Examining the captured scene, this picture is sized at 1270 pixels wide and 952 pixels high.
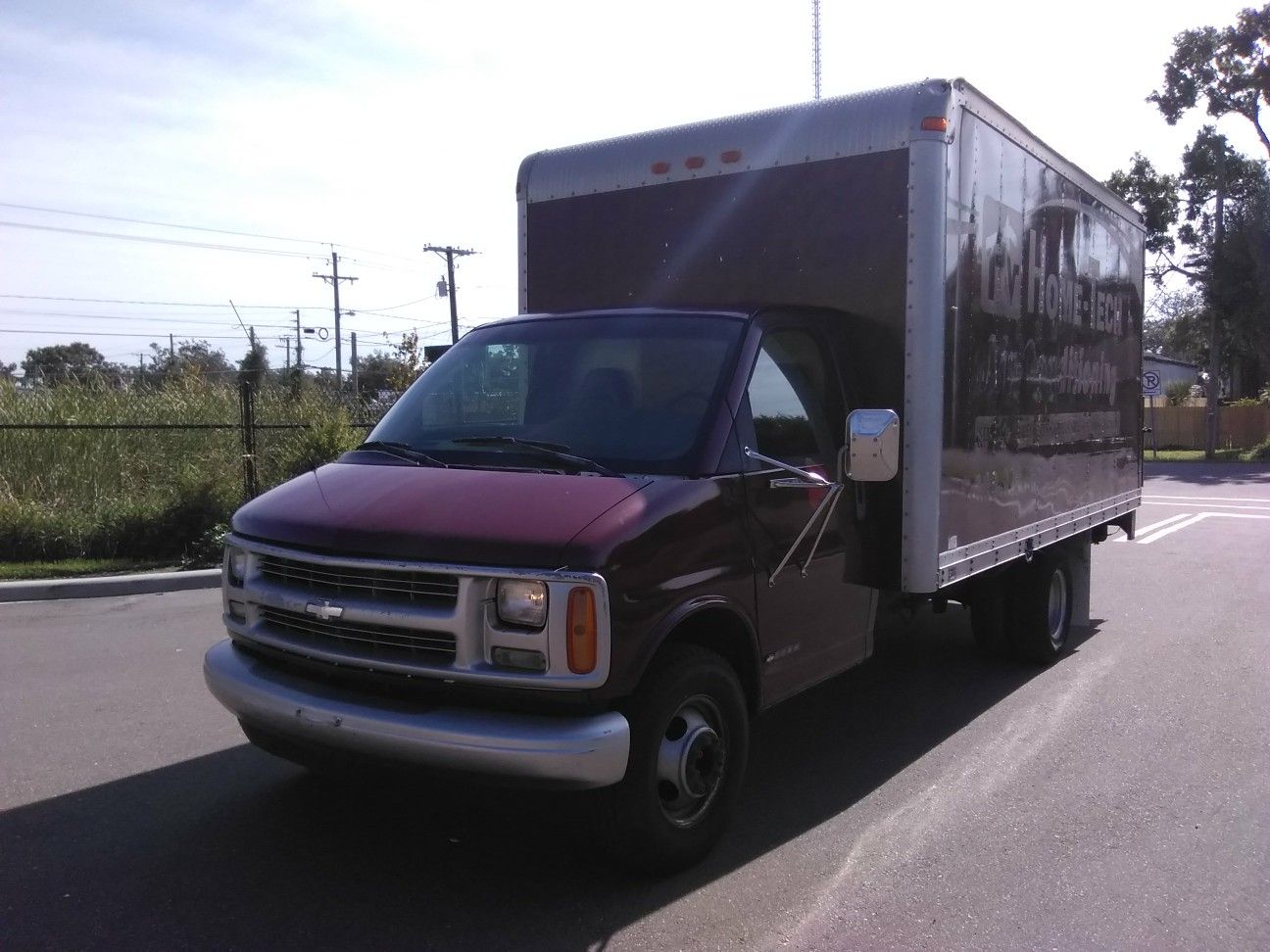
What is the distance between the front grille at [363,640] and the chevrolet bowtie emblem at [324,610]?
0.03m

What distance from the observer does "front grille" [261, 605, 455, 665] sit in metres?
3.54

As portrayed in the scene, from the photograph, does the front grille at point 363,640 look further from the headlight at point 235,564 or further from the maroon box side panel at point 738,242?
the maroon box side panel at point 738,242

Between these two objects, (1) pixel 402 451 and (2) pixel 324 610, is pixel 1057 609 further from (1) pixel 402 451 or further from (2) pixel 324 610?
(2) pixel 324 610

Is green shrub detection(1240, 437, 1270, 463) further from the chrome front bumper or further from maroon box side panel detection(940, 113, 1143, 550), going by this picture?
the chrome front bumper

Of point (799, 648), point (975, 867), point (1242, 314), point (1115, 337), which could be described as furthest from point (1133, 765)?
point (1242, 314)

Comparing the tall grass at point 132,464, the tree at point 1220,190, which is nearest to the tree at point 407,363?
the tall grass at point 132,464

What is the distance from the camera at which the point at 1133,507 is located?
8961 millimetres

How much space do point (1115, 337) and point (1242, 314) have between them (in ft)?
110

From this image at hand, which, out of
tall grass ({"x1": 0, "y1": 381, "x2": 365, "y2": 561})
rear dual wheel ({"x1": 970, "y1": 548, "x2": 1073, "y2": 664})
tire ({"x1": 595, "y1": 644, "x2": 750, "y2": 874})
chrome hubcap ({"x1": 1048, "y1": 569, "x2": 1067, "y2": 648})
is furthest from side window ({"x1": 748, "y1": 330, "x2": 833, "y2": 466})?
tall grass ({"x1": 0, "y1": 381, "x2": 365, "y2": 561})

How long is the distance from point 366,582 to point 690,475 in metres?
1.22

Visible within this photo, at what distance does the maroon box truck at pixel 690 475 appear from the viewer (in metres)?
3.49

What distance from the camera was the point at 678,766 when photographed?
3832mm

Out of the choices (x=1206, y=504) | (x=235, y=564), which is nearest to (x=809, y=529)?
(x=235, y=564)

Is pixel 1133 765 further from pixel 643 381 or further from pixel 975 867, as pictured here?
pixel 643 381
